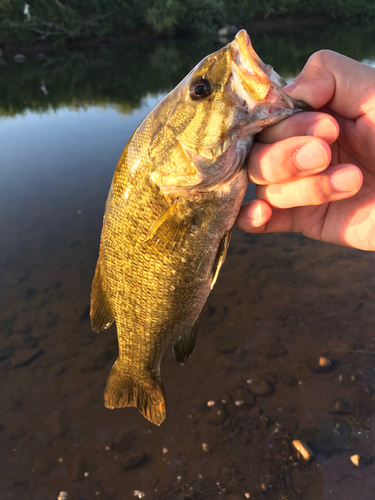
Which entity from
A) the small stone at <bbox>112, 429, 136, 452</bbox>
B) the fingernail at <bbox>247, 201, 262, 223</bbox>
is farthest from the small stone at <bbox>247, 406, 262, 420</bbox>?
the fingernail at <bbox>247, 201, 262, 223</bbox>

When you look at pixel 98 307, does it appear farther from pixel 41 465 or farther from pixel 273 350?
pixel 273 350

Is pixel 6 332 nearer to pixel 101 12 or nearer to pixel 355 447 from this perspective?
pixel 355 447

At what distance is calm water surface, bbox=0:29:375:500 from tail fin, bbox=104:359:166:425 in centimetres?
92

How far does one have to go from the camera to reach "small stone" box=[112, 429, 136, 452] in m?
3.14

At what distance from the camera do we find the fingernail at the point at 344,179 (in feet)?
5.47

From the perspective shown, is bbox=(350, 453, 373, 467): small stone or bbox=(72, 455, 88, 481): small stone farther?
bbox=(72, 455, 88, 481): small stone

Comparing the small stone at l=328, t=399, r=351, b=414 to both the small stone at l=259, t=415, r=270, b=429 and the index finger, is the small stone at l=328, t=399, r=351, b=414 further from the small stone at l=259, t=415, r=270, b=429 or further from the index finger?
the index finger

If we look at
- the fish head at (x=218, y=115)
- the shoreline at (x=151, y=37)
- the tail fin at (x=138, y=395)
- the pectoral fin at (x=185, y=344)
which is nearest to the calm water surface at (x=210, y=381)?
the tail fin at (x=138, y=395)

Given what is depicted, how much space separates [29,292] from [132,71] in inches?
872

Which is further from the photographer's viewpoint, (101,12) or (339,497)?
(101,12)

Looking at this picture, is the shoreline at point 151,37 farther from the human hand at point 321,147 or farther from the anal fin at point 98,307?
the human hand at point 321,147

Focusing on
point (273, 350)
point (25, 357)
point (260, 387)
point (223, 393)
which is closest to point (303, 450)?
point (260, 387)

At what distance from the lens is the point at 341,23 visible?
44281mm

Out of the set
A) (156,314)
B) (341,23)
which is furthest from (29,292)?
(341,23)
